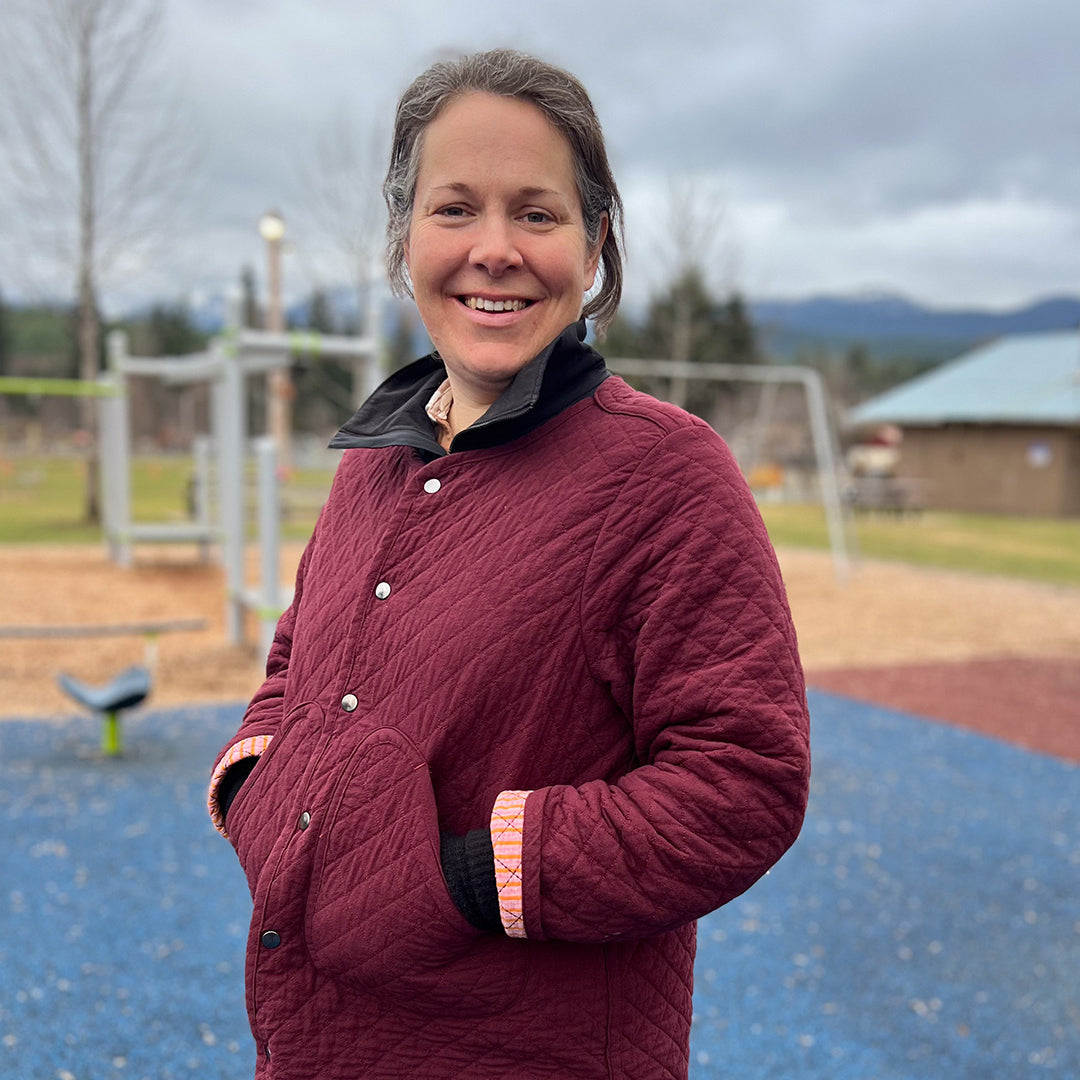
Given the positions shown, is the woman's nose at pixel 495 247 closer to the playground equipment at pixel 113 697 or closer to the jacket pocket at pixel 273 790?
the jacket pocket at pixel 273 790

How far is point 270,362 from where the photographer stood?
771 centimetres

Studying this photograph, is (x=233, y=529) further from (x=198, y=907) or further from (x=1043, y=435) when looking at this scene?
(x=1043, y=435)

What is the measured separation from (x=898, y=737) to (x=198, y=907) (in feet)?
13.3

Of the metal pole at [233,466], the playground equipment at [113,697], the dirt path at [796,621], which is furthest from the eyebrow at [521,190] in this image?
the metal pole at [233,466]

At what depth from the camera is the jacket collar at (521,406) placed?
109cm

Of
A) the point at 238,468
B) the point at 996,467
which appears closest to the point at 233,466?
the point at 238,468

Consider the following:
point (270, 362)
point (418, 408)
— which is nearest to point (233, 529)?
point (270, 362)

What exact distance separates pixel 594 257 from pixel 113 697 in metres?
4.72

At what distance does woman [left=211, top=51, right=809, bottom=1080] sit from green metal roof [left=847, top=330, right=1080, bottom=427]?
27.7 m

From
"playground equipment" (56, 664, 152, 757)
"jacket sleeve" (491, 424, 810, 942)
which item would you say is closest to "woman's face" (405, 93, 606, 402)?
"jacket sleeve" (491, 424, 810, 942)

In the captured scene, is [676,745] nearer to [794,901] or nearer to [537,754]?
[537,754]

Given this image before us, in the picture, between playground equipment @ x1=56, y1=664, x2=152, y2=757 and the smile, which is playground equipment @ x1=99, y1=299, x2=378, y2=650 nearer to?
playground equipment @ x1=56, y1=664, x2=152, y2=757

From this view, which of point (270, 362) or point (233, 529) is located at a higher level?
point (270, 362)

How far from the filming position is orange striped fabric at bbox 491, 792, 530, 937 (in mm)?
1002
